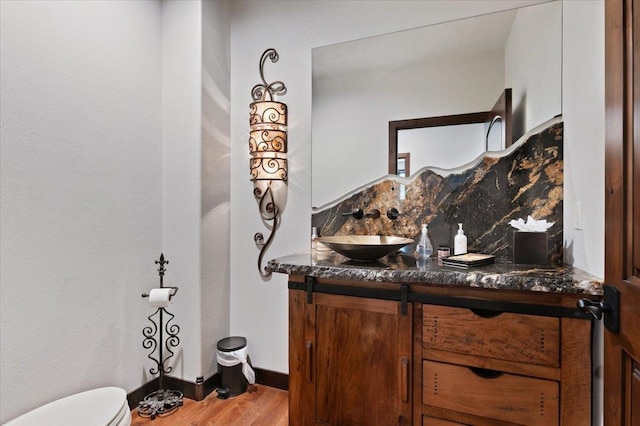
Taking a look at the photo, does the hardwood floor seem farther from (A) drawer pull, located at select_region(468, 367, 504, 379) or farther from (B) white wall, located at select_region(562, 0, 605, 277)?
(B) white wall, located at select_region(562, 0, 605, 277)

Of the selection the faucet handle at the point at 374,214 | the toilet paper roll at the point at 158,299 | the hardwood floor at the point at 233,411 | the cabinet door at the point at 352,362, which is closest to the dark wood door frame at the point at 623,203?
the cabinet door at the point at 352,362

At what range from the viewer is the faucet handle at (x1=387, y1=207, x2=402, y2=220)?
6.89ft

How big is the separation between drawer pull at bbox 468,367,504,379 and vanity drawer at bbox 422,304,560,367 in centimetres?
7

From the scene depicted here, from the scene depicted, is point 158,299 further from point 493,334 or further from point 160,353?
point 493,334

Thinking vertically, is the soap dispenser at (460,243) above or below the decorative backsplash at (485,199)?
below

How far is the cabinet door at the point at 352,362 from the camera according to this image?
1490mm

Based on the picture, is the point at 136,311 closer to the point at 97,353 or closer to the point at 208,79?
the point at 97,353

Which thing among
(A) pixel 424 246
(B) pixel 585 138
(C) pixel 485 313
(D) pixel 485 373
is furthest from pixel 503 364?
(B) pixel 585 138

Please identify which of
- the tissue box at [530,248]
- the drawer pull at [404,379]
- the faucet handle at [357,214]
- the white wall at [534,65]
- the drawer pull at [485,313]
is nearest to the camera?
the drawer pull at [485,313]

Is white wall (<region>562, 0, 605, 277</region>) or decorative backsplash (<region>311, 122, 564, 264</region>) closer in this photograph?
white wall (<region>562, 0, 605, 277</region>)

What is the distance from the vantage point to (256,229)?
8.14ft

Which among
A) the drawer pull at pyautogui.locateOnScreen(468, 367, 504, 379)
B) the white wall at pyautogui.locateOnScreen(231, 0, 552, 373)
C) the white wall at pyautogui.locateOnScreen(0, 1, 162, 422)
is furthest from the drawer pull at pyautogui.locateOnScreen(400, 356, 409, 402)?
the white wall at pyautogui.locateOnScreen(0, 1, 162, 422)

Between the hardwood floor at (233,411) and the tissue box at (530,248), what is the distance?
158cm

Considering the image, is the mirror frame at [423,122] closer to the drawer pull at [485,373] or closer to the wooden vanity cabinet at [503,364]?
the wooden vanity cabinet at [503,364]
